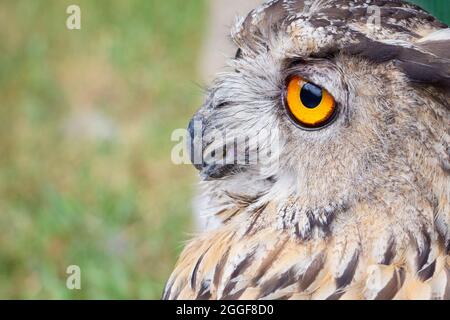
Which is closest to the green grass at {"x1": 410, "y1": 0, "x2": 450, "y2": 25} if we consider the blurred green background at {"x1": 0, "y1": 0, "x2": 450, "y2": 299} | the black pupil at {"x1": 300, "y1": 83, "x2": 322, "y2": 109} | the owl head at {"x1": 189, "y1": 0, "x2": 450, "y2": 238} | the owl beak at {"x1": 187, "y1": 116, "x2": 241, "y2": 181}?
the blurred green background at {"x1": 0, "y1": 0, "x2": 450, "y2": 299}

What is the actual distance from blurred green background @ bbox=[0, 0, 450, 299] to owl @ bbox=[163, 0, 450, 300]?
548 millimetres

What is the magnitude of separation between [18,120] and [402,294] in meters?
3.97

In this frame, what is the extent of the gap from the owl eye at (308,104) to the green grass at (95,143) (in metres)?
1.93

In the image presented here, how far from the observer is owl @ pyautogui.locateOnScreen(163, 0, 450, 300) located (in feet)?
5.96

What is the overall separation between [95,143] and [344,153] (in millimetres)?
3390

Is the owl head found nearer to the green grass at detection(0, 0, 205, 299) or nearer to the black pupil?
the black pupil

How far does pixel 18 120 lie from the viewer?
5.35 meters

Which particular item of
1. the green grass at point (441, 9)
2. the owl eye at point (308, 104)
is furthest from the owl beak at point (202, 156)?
the green grass at point (441, 9)

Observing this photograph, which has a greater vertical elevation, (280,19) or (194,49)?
(280,19)

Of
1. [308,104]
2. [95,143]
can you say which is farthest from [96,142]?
[308,104]

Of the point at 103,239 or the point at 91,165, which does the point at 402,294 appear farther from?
the point at 91,165

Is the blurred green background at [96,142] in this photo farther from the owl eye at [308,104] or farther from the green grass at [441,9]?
the owl eye at [308,104]

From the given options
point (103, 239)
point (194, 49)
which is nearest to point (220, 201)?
point (103, 239)
